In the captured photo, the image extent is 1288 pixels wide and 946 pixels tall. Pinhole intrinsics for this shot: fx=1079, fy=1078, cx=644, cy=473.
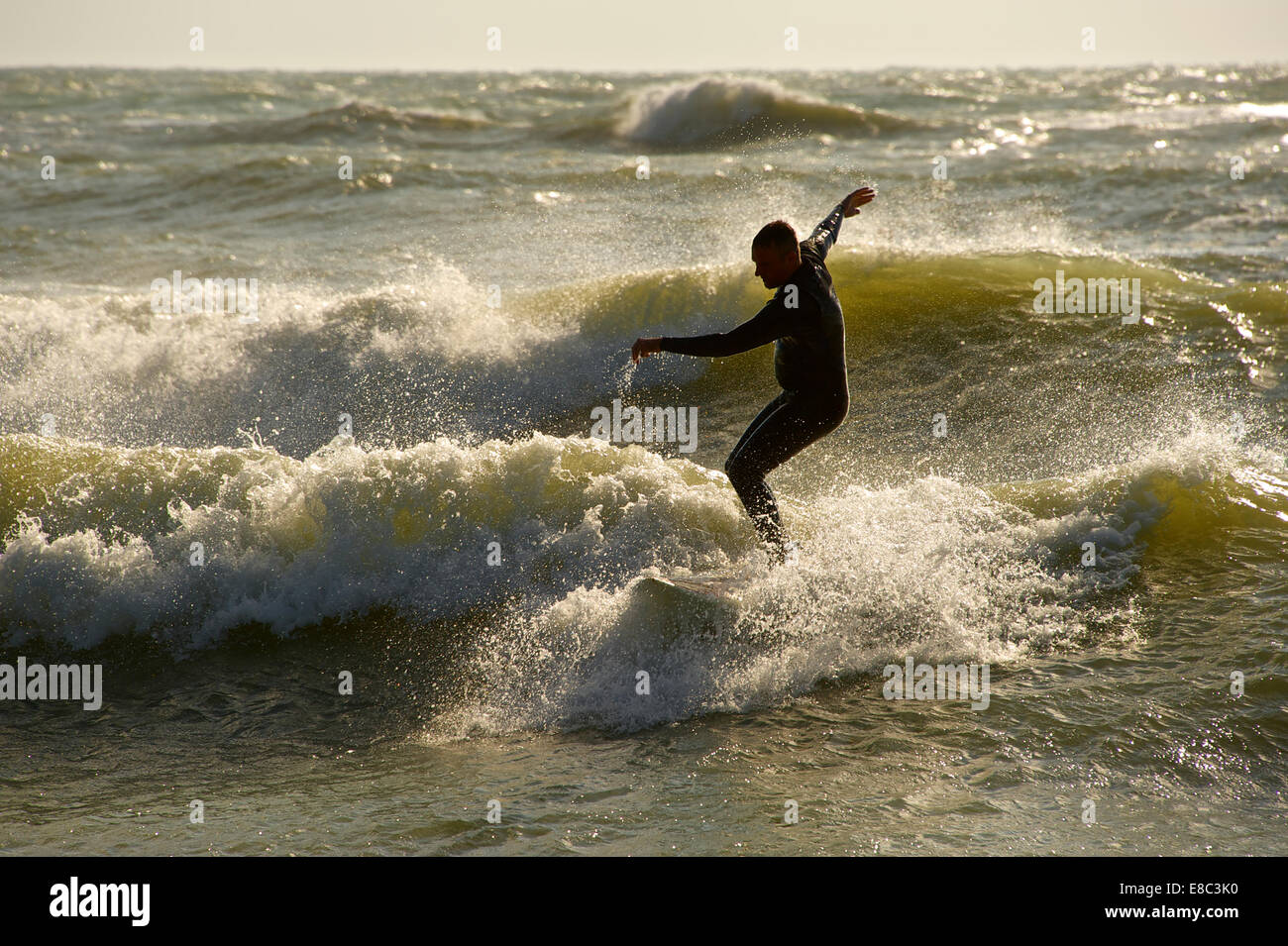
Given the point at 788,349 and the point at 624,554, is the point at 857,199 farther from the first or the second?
the point at 624,554

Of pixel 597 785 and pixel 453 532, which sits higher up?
pixel 453 532

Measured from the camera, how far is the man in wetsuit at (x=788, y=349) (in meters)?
4.84

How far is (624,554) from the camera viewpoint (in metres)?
6.14

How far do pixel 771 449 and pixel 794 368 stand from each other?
440 mm

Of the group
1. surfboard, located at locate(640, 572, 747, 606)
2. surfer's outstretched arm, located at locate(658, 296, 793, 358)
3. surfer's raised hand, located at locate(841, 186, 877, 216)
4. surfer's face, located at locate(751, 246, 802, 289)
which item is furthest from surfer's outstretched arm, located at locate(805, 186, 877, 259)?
surfboard, located at locate(640, 572, 747, 606)

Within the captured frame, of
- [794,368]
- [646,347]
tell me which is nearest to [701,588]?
[794,368]

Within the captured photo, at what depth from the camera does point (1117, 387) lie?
8891mm

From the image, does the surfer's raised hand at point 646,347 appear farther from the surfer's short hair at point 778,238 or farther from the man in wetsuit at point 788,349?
the surfer's short hair at point 778,238

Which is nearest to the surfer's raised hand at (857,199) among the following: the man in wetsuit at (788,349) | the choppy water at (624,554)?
the man in wetsuit at (788,349)

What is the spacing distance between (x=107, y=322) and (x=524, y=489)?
6418mm

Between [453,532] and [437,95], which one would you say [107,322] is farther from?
[437,95]

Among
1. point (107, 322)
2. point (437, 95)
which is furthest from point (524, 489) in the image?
point (437, 95)
